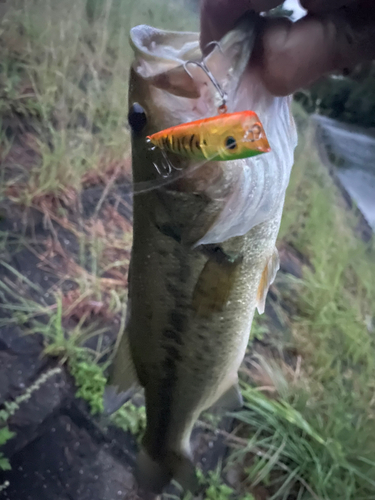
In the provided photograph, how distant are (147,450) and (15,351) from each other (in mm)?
638

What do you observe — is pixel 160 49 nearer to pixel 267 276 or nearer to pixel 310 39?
pixel 310 39

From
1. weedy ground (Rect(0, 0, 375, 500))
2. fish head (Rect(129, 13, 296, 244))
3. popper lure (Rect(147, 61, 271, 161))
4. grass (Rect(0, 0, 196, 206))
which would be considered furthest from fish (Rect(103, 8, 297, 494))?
grass (Rect(0, 0, 196, 206))

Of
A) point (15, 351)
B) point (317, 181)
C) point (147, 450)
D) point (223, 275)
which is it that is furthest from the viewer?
point (317, 181)

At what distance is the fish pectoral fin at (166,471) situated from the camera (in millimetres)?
909

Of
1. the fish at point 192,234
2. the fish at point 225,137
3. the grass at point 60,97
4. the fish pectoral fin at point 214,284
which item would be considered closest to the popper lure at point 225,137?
the fish at point 225,137

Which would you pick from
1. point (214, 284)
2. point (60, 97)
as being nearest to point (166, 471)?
point (214, 284)

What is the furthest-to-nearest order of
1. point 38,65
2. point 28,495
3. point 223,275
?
point 38,65, point 28,495, point 223,275

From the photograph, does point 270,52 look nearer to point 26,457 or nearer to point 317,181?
point 26,457

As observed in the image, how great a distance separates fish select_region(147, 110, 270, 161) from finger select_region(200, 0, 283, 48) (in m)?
0.18

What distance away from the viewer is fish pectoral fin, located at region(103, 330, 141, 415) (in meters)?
0.77

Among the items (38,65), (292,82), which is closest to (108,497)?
(292,82)

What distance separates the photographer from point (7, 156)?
1.75 meters

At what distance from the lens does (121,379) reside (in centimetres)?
79

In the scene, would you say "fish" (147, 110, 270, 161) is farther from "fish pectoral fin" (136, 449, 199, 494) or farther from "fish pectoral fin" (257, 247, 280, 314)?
"fish pectoral fin" (136, 449, 199, 494)
